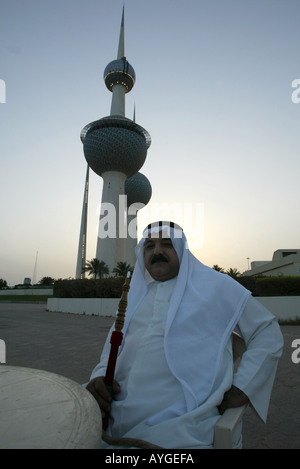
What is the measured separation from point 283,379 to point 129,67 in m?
60.1

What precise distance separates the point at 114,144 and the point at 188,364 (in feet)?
158

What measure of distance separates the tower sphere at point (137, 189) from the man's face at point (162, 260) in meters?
62.6

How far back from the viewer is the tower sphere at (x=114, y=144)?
46.9 metres

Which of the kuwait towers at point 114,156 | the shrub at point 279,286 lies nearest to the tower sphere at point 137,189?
the kuwait towers at point 114,156

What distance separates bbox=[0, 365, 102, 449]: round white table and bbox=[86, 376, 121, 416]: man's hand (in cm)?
24

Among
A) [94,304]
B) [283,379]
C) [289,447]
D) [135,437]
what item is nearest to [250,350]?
[135,437]

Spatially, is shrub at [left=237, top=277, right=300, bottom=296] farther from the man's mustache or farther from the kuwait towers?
the kuwait towers

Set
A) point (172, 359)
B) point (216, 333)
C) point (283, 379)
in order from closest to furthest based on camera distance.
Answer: point (172, 359)
point (216, 333)
point (283, 379)

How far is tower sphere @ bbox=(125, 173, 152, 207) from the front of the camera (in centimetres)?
6398

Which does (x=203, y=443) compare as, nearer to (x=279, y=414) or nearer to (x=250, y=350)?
(x=250, y=350)

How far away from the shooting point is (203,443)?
1429mm
